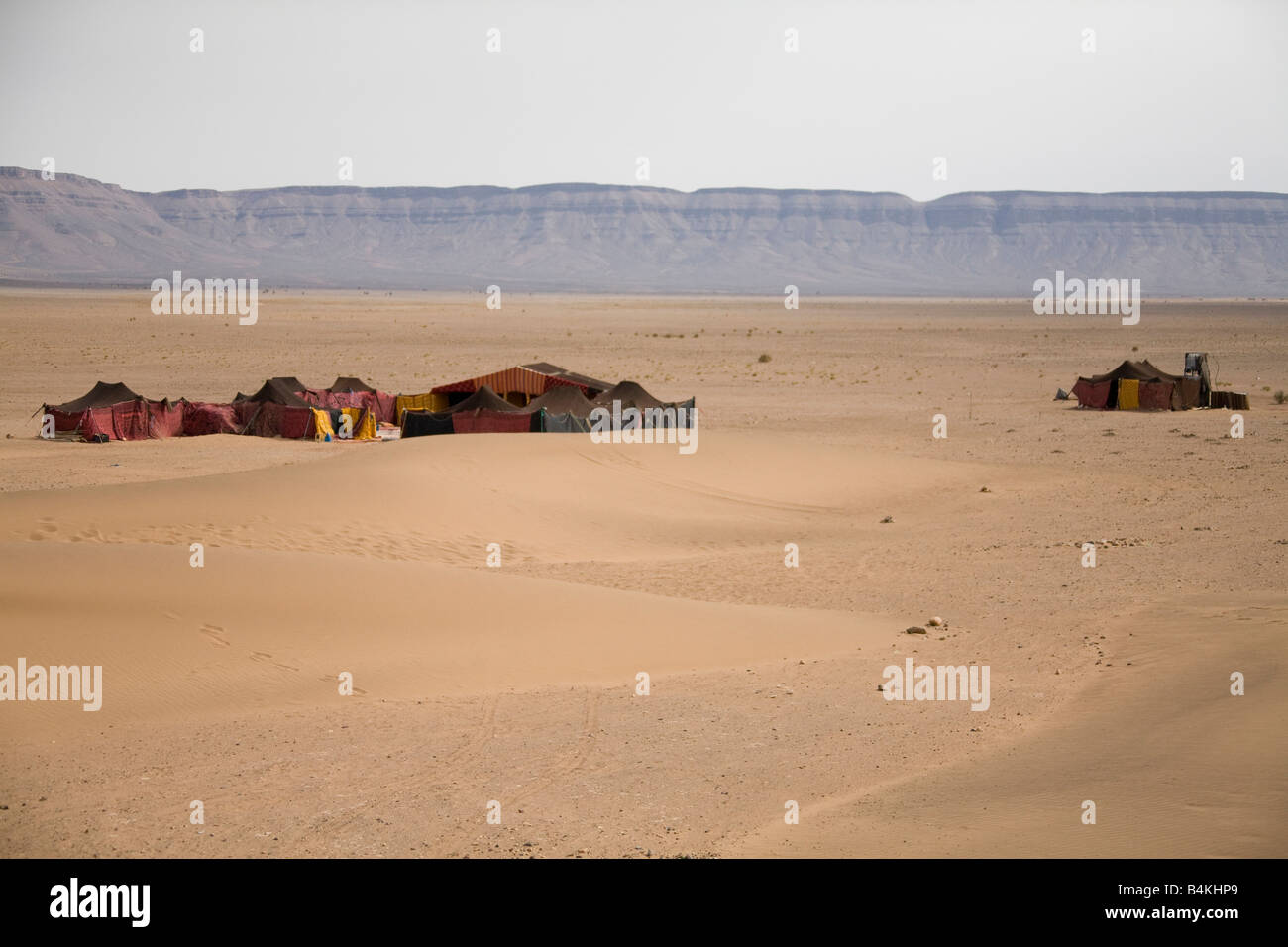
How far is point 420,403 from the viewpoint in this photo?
32938 millimetres

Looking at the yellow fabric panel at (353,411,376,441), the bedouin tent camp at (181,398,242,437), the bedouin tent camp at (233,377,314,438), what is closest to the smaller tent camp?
the yellow fabric panel at (353,411,376,441)

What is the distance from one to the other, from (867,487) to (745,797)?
1679cm

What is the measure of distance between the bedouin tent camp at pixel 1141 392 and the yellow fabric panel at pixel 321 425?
22.2m

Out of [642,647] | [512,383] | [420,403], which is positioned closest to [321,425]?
[420,403]

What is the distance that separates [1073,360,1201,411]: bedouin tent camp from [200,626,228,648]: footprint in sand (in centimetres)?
3131

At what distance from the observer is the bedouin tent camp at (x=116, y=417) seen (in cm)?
3075

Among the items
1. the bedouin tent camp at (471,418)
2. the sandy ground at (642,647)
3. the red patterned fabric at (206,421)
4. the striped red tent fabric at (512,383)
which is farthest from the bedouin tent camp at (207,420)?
the striped red tent fabric at (512,383)

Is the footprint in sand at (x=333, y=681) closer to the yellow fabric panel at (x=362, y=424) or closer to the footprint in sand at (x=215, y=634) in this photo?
the footprint in sand at (x=215, y=634)

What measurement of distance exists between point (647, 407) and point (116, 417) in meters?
12.7

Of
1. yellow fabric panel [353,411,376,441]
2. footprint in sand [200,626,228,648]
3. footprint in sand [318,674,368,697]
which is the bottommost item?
footprint in sand [318,674,368,697]

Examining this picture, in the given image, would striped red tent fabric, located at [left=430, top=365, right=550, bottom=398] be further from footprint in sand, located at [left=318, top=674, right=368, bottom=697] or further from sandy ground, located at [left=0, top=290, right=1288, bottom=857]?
footprint in sand, located at [left=318, top=674, right=368, bottom=697]

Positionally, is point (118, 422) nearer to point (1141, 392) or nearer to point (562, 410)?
point (562, 410)

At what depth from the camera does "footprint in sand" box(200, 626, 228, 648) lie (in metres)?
11.9
